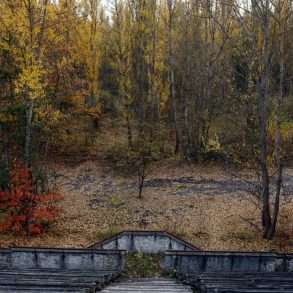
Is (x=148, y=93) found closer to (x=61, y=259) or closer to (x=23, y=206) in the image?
(x=23, y=206)

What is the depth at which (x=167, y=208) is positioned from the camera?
17.6 metres

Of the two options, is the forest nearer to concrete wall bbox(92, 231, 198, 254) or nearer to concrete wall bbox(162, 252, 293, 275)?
concrete wall bbox(92, 231, 198, 254)

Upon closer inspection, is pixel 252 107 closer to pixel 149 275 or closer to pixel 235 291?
pixel 149 275

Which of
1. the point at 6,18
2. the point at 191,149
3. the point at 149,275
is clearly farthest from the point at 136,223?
the point at 6,18

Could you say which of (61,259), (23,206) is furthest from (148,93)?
(61,259)

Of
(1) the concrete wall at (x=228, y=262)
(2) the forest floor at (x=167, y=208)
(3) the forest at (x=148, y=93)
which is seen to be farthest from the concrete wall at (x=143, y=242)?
(3) the forest at (x=148, y=93)

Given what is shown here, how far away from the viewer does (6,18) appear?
14469 millimetres

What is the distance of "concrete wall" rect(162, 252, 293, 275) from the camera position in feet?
40.1

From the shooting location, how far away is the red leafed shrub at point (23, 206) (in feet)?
46.7

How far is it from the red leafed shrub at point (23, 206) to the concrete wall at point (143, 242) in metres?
2.68

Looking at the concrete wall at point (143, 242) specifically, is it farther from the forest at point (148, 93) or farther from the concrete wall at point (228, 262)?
the forest at point (148, 93)

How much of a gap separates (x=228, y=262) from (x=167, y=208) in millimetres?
5704

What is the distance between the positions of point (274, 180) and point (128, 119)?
968cm

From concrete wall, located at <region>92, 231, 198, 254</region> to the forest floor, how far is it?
972 mm
